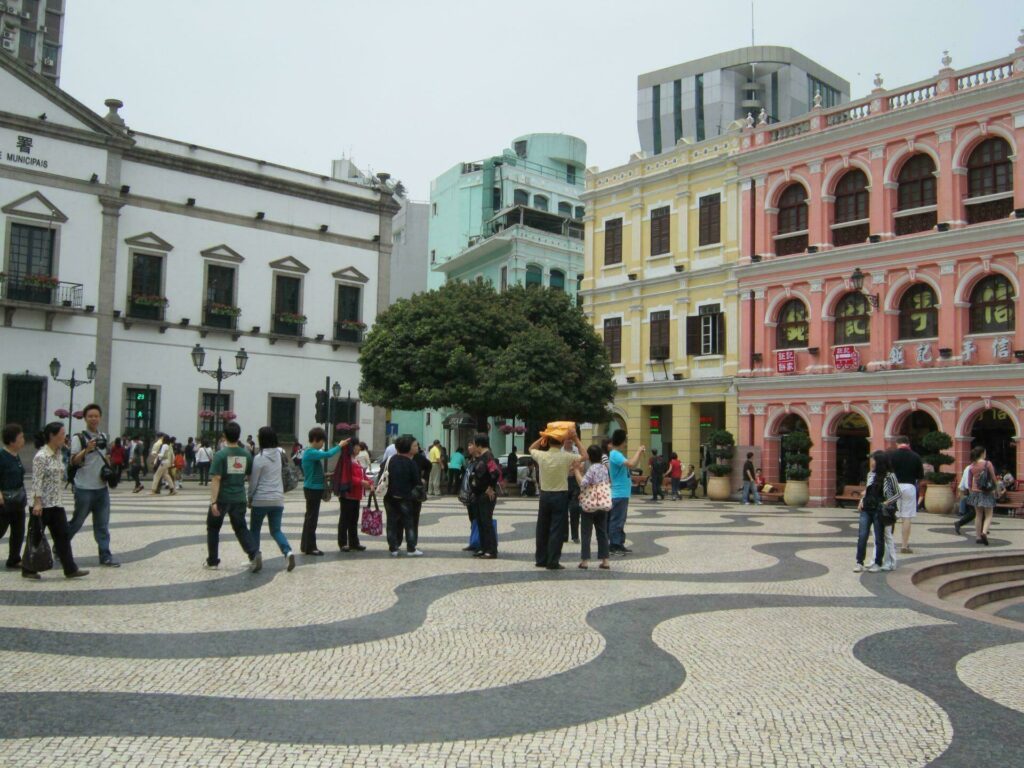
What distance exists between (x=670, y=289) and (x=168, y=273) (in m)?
20.2

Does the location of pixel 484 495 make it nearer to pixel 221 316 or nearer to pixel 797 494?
pixel 797 494

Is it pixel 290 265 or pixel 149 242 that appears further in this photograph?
pixel 290 265

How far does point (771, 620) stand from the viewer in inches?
339

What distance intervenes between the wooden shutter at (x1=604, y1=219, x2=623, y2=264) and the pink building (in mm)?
6065

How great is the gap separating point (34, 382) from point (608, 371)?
20.8 meters

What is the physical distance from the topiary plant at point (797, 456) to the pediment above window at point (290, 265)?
22.4 meters

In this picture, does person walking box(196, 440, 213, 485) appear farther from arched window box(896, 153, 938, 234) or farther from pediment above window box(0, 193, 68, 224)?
arched window box(896, 153, 938, 234)

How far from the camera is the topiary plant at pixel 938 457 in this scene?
2578cm

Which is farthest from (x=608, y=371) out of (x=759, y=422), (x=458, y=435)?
(x=458, y=435)

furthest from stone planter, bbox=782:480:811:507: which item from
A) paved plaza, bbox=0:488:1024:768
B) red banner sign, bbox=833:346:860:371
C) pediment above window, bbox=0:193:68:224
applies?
pediment above window, bbox=0:193:68:224

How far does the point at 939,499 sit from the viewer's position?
25.8 meters

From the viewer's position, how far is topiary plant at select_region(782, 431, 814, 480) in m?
29.9

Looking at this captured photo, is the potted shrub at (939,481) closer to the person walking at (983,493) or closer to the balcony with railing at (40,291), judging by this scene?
the person walking at (983,493)

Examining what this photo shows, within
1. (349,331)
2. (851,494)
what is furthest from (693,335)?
(349,331)
